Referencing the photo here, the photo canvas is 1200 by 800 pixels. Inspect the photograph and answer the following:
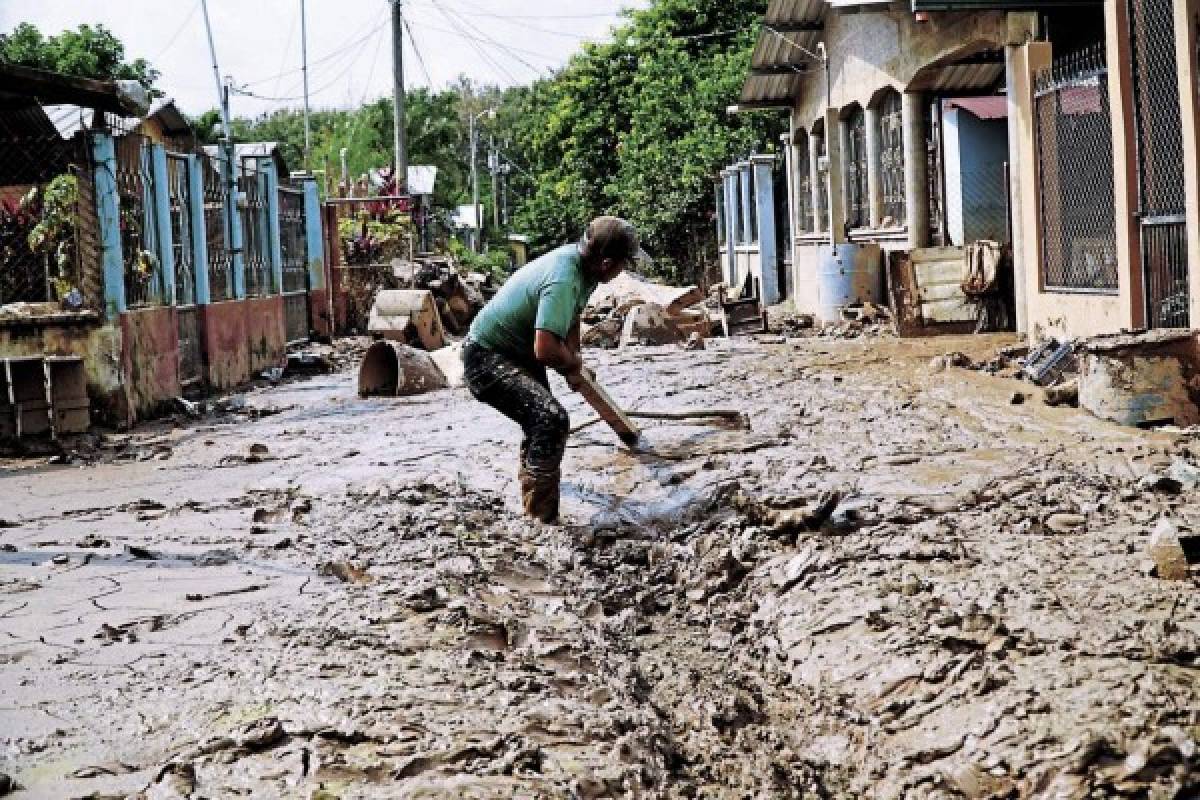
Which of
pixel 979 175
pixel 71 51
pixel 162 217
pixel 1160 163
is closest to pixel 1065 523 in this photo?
pixel 1160 163

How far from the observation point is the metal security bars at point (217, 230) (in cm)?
1576

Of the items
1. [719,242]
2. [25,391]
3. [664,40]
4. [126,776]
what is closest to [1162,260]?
[126,776]

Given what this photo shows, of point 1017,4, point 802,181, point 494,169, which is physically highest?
point 494,169

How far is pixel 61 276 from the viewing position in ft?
44.2

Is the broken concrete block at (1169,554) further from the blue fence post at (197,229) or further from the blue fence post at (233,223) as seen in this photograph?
the blue fence post at (233,223)

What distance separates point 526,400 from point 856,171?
49.7 ft

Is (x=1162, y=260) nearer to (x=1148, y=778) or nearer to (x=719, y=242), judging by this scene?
(x=1148, y=778)

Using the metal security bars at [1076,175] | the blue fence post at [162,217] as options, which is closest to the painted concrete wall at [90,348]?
the blue fence post at [162,217]

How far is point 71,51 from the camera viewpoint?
35250 millimetres

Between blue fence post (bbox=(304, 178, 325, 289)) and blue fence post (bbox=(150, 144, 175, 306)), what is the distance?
7.57m

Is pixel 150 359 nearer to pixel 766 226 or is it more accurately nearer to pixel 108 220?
pixel 108 220

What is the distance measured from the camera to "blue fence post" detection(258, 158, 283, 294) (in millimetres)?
18766

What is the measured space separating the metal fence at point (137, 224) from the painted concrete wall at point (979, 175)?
891 centimetres

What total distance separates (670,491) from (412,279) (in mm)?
15964
